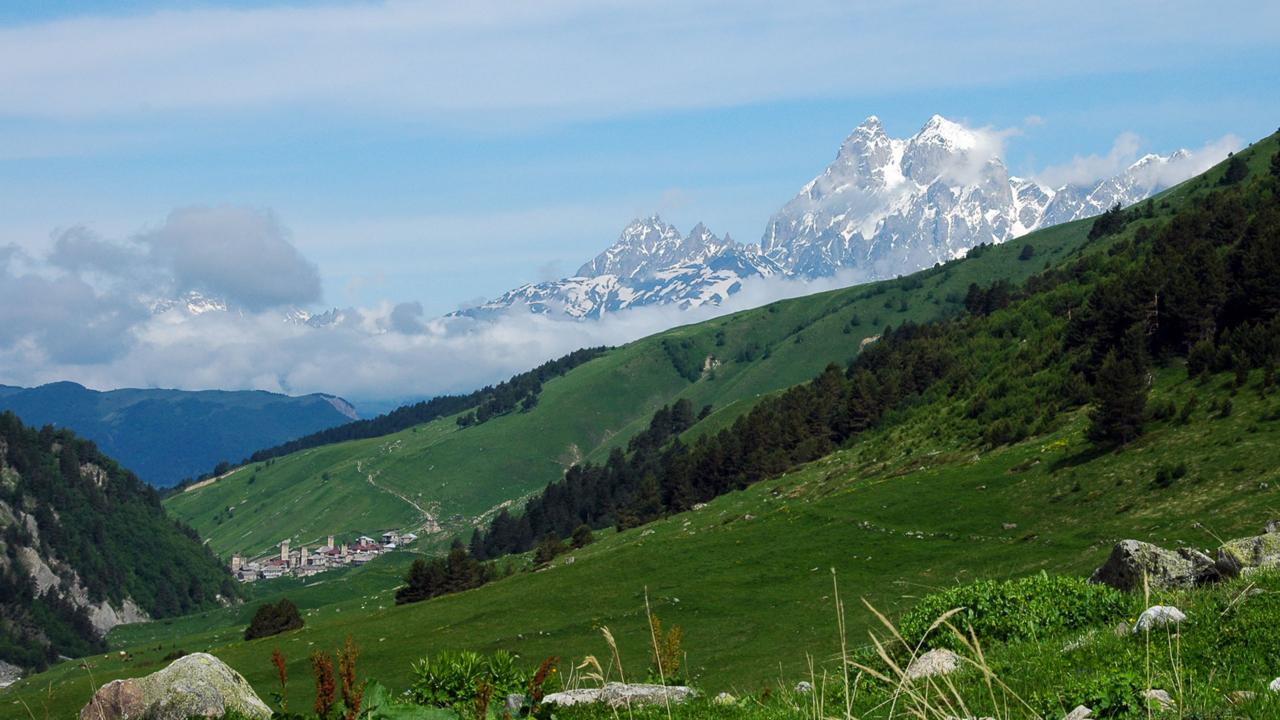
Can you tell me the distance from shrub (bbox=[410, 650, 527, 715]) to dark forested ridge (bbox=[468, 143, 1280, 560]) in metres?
62.1

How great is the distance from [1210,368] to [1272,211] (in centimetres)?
2211

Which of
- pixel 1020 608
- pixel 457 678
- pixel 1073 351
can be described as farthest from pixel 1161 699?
pixel 1073 351

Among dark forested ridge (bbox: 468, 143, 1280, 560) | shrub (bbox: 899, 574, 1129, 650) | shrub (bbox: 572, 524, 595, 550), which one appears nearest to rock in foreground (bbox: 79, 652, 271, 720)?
shrub (bbox: 899, 574, 1129, 650)

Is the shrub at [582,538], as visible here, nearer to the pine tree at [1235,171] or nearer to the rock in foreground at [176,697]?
the pine tree at [1235,171]

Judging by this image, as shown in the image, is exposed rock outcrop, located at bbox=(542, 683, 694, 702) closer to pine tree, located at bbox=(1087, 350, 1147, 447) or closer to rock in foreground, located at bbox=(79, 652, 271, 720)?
rock in foreground, located at bbox=(79, 652, 271, 720)

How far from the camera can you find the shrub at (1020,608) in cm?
Result: 1878

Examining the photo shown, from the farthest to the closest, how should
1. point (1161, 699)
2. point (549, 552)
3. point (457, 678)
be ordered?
1. point (549, 552)
2. point (457, 678)
3. point (1161, 699)

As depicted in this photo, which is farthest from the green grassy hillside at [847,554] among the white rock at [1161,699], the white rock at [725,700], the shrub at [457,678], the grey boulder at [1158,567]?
the white rock at [1161,699]

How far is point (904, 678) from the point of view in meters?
5.72

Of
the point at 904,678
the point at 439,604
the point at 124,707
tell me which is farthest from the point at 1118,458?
the point at 904,678

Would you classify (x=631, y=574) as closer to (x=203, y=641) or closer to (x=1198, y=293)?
(x=1198, y=293)

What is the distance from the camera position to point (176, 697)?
18.4m

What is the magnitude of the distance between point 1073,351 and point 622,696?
9270 cm

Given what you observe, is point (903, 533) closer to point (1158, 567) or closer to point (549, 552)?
point (1158, 567)
